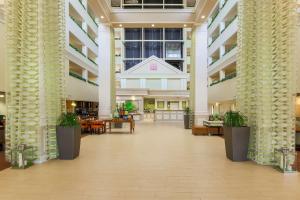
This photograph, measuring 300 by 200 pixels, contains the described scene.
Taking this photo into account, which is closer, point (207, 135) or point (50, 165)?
point (50, 165)

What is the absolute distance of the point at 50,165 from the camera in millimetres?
5676

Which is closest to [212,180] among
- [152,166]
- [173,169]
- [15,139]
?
[173,169]

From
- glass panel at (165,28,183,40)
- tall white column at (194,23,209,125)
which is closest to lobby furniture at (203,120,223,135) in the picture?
tall white column at (194,23,209,125)

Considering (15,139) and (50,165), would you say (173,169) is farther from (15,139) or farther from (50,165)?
(15,139)

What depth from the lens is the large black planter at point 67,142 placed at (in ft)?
20.6

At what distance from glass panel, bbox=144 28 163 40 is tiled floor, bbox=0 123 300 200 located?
3240 cm

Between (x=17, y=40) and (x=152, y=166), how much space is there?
3.83 metres

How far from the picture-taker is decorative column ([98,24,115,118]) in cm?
1457

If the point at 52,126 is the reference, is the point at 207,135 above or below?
below

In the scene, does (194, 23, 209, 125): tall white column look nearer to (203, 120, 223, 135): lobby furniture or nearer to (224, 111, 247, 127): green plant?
(203, 120, 223, 135): lobby furniture

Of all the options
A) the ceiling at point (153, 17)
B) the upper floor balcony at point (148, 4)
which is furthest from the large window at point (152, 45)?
the ceiling at point (153, 17)

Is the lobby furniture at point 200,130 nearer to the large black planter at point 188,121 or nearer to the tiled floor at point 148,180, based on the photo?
the large black planter at point 188,121

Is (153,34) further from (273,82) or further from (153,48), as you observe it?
(273,82)

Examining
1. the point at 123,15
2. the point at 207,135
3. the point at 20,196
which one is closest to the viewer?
the point at 20,196
